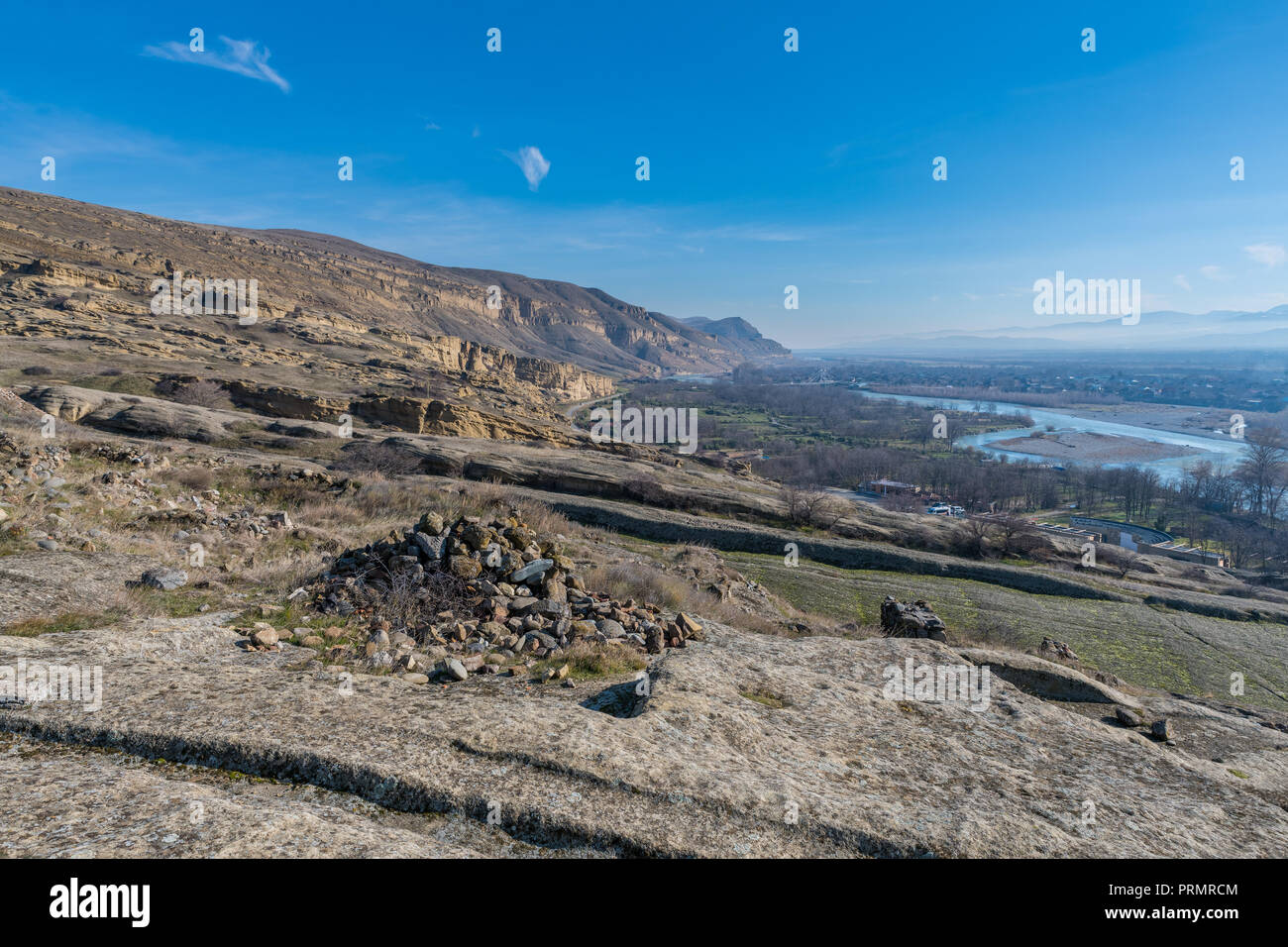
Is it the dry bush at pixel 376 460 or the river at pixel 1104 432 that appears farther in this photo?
the river at pixel 1104 432

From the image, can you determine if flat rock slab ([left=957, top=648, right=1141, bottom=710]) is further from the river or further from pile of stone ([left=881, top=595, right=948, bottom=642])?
the river

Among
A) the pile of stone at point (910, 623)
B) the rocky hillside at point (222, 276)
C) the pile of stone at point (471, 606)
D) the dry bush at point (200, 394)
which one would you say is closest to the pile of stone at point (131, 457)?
the pile of stone at point (471, 606)

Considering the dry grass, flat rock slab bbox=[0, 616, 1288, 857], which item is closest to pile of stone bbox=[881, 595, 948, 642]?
flat rock slab bbox=[0, 616, 1288, 857]

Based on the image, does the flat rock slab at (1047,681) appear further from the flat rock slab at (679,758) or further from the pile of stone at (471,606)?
the pile of stone at (471,606)

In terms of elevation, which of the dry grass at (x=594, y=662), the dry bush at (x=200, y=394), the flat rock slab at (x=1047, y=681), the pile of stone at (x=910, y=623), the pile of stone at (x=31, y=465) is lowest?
the pile of stone at (x=910, y=623)
